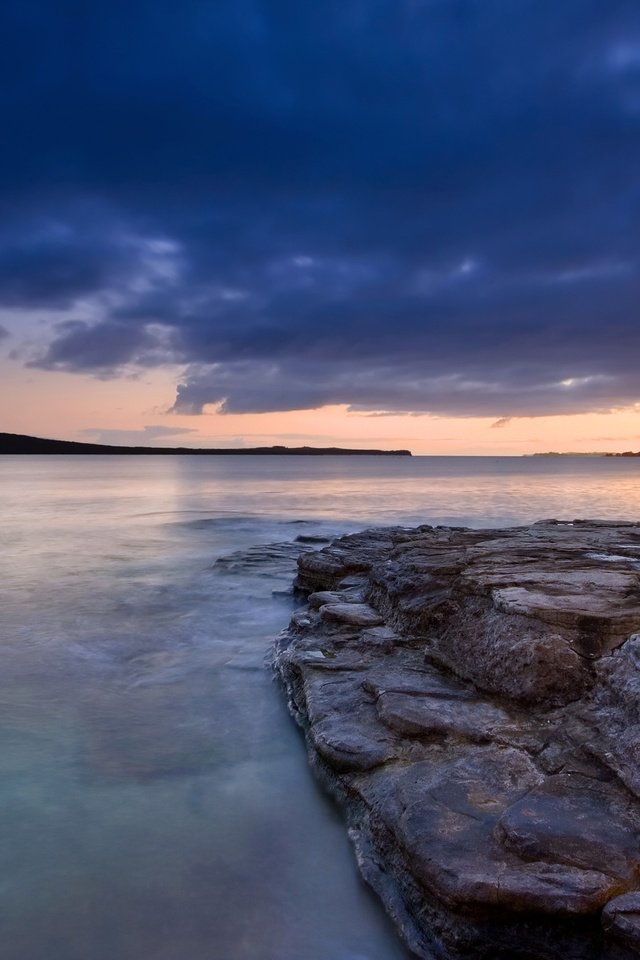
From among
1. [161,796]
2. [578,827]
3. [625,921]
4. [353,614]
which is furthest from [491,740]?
[353,614]

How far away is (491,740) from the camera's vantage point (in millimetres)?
4898

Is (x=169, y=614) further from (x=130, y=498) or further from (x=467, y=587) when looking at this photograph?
(x=130, y=498)

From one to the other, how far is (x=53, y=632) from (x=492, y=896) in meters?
8.32

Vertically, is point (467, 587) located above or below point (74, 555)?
above

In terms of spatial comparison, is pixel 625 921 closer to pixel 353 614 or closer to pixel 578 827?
pixel 578 827

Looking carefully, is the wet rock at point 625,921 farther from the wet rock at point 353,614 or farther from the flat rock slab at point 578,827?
the wet rock at point 353,614

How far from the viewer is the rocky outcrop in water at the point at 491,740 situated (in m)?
3.45

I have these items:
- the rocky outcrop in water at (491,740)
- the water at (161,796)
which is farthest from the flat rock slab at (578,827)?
the water at (161,796)

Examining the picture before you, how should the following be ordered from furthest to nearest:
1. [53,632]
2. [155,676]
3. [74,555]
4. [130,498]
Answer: [130,498], [74,555], [53,632], [155,676]

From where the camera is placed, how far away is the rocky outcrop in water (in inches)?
136

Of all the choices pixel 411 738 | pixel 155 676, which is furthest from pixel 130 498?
pixel 411 738

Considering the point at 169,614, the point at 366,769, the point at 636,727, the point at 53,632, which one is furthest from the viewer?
the point at 169,614

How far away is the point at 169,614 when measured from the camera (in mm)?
11352

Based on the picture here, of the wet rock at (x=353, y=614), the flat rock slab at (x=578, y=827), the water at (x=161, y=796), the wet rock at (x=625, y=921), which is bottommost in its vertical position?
the water at (x=161, y=796)
